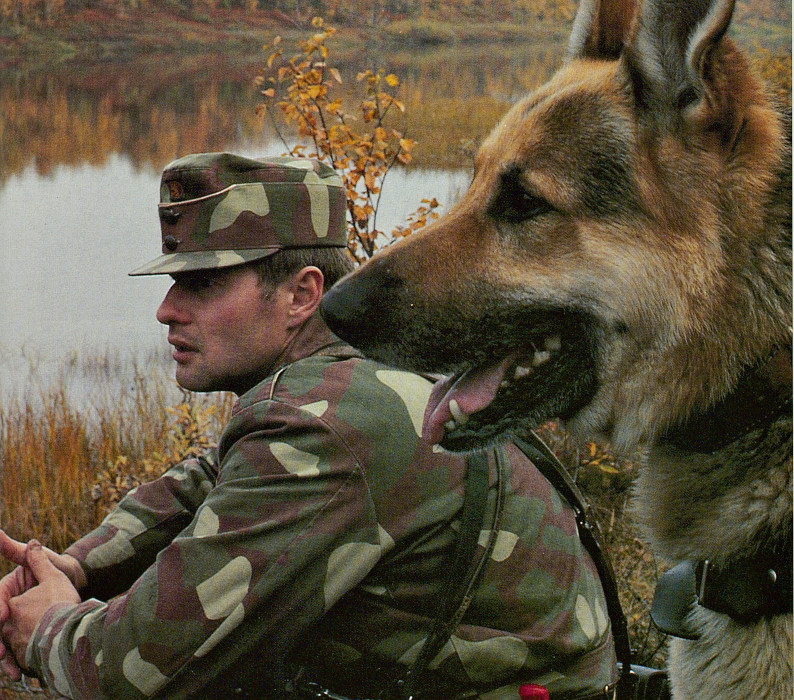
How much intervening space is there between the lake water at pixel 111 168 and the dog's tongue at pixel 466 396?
15.4 ft

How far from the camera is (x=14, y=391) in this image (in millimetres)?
6656

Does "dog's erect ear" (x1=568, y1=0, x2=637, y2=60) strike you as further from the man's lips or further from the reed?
the reed

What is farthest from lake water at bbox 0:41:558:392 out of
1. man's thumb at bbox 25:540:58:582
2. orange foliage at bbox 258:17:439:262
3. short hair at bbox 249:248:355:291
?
man's thumb at bbox 25:540:58:582

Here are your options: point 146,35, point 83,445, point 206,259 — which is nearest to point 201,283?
point 206,259

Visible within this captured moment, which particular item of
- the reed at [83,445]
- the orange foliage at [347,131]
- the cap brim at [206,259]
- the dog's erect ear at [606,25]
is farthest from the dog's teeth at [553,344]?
the reed at [83,445]

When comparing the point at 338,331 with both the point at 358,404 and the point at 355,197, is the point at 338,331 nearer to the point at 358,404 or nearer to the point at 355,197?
the point at 358,404

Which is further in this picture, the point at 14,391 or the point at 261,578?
the point at 14,391

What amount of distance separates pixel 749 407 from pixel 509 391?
46cm

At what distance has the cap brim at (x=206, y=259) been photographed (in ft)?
7.14

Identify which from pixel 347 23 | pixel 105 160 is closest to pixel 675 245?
pixel 347 23

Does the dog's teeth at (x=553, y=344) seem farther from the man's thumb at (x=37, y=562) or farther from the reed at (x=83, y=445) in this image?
the reed at (x=83, y=445)

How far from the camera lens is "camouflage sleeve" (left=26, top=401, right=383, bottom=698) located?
67.6 inches

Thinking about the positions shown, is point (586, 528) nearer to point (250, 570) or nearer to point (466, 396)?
point (466, 396)

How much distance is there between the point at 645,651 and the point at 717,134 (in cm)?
216
